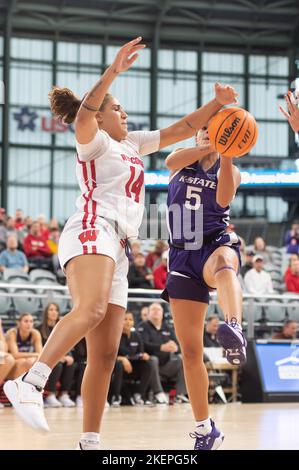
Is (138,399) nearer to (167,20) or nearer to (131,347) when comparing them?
(131,347)

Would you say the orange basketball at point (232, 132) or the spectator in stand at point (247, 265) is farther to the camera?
the spectator in stand at point (247, 265)

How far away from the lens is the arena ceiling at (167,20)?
26.3m

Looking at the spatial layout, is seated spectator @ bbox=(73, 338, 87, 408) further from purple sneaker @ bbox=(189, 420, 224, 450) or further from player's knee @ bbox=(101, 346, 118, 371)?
player's knee @ bbox=(101, 346, 118, 371)

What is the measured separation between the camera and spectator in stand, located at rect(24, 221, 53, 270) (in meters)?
16.2

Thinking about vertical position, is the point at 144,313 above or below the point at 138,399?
above

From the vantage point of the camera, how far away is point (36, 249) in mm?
16297

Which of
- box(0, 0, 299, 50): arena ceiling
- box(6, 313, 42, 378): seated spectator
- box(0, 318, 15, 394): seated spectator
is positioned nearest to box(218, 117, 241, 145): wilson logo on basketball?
box(0, 318, 15, 394): seated spectator

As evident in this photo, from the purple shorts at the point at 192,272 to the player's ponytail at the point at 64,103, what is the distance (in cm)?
127

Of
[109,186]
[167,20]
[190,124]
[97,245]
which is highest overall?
[167,20]

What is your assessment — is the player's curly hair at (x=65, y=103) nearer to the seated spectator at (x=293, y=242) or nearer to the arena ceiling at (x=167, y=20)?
the seated spectator at (x=293, y=242)

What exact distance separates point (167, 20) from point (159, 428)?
20686mm

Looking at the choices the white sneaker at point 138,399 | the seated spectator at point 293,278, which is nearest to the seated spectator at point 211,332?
the white sneaker at point 138,399

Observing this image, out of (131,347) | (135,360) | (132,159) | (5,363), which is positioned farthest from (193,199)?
(135,360)

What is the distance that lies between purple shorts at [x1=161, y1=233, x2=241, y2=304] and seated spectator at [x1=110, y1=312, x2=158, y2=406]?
6.52 metres
